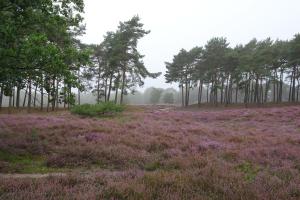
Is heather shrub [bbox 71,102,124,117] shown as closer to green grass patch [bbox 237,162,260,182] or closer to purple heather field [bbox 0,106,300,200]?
purple heather field [bbox 0,106,300,200]

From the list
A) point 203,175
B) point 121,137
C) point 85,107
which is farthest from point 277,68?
point 203,175

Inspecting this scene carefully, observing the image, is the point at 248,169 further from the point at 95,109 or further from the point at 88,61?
the point at 95,109

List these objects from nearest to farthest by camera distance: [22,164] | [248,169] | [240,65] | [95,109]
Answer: [248,169] < [22,164] < [95,109] < [240,65]

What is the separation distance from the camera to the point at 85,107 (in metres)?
29.3

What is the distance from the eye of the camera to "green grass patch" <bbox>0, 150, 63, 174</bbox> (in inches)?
380

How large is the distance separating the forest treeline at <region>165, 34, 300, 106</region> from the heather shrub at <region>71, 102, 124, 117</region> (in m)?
36.3

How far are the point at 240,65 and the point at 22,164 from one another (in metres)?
56.5

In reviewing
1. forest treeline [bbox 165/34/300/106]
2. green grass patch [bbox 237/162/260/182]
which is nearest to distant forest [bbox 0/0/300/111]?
Answer: forest treeline [bbox 165/34/300/106]

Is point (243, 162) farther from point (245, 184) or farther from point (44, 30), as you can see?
point (44, 30)

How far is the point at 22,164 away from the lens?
10.5 m

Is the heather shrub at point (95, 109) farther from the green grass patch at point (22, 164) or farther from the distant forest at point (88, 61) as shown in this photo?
the green grass patch at point (22, 164)

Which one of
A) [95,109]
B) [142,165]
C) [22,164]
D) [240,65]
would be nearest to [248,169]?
[142,165]

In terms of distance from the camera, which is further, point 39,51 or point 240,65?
point 240,65

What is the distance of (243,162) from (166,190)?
17.3 ft
